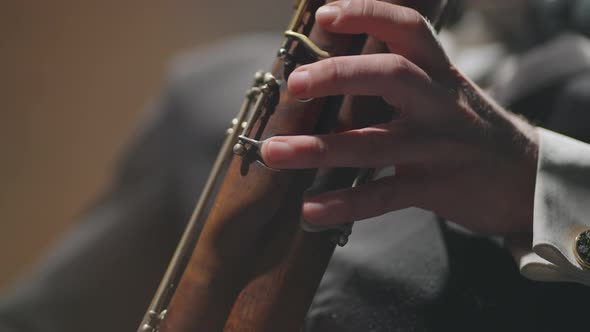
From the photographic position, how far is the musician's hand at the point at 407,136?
15.5 inches

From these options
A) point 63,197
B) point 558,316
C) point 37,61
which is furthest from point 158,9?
point 558,316

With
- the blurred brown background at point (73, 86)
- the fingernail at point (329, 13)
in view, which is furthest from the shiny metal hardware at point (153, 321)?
the blurred brown background at point (73, 86)

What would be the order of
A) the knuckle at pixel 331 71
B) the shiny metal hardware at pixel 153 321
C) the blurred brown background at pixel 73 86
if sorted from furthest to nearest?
1. the blurred brown background at pixel 73 86
2. the shiny metal hardware at pixel 153 321
3. the knuckle at pixel 331 71

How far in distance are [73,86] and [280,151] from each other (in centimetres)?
158

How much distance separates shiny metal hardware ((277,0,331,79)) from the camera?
44 cm

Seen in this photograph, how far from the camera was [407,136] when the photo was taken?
0.41 metres

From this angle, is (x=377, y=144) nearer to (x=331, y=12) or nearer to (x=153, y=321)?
(x=331, y=12)

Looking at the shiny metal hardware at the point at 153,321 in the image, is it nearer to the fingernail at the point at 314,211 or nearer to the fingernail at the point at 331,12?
the fingernail at the point at 314,211

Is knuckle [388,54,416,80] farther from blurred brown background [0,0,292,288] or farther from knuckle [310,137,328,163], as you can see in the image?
blurred brown background [0,0,292,288]

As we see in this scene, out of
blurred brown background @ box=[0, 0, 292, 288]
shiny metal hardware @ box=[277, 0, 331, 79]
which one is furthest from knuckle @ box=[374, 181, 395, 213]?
blurred brown background @ box=[0, 0, 292, 288]

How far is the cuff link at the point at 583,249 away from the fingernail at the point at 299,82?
0.26 m

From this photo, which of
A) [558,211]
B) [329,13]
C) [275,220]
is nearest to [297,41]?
[329,13]

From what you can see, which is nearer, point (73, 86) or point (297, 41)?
point (297, 41)

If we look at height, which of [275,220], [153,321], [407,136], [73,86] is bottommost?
[73,86]
